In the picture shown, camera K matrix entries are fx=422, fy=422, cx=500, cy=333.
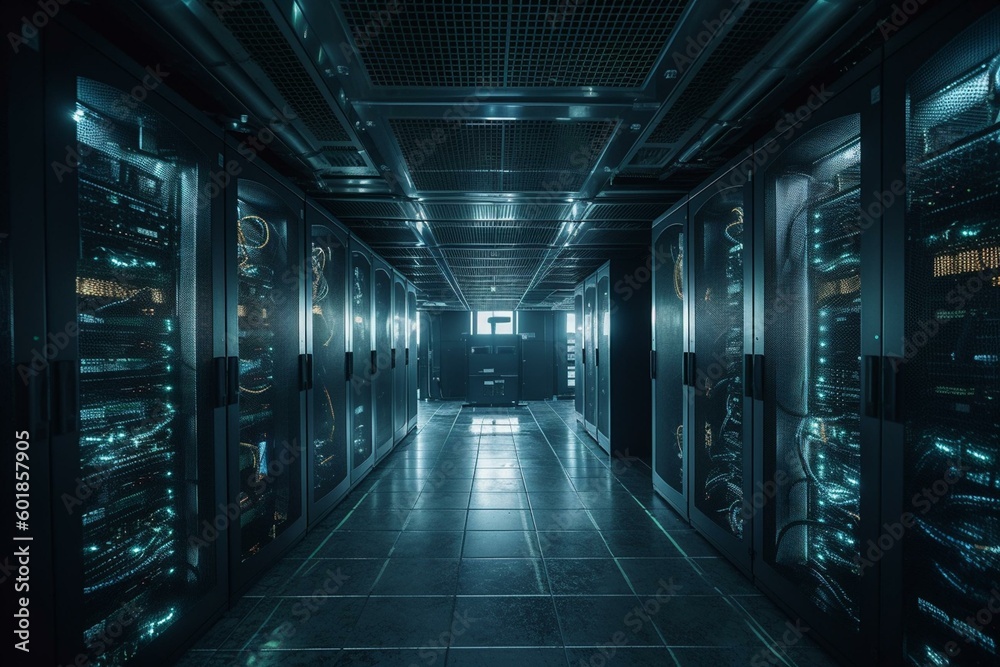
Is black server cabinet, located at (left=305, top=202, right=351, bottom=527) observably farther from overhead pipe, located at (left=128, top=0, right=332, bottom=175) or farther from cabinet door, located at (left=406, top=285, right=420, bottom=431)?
cabinet door, located at (left=406, top=285, right=420, bottom=431)

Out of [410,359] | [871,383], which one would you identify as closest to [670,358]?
[871,383]

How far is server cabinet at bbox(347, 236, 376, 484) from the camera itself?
4090 millimetres

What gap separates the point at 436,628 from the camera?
81.9 inches

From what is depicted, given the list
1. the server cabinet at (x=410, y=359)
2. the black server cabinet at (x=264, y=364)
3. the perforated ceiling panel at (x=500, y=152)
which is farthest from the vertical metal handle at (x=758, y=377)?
the server cabinet at (x=410, y=359)

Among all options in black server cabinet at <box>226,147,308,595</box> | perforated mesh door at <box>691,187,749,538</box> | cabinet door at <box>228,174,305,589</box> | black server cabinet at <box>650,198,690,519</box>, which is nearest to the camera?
black server cabinet at <box>226,147,308,595</box>

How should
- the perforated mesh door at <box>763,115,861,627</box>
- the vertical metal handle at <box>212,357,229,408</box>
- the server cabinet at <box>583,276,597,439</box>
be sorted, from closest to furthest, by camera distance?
the perforated mesh door at <box>763,115,861,627</box> < the vertical metal handle at <box>212,357,229,408</box> < the server cabinet at <box>583,276,597,439</box>

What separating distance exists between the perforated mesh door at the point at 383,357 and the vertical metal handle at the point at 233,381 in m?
2.69

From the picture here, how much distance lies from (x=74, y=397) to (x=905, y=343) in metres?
2.80

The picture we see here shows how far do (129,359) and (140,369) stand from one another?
7cm

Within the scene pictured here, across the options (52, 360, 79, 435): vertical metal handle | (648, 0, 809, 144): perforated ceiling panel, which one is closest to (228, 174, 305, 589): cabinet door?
(52, 360, 79, 435): vertical metal handle

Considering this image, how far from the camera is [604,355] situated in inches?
227

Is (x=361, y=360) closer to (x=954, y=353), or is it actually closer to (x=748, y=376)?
(x=748, y=376)

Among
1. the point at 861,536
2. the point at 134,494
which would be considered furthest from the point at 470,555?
the point at 861,536

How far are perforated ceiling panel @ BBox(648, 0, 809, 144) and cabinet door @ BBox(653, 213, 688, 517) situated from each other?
1.11m
